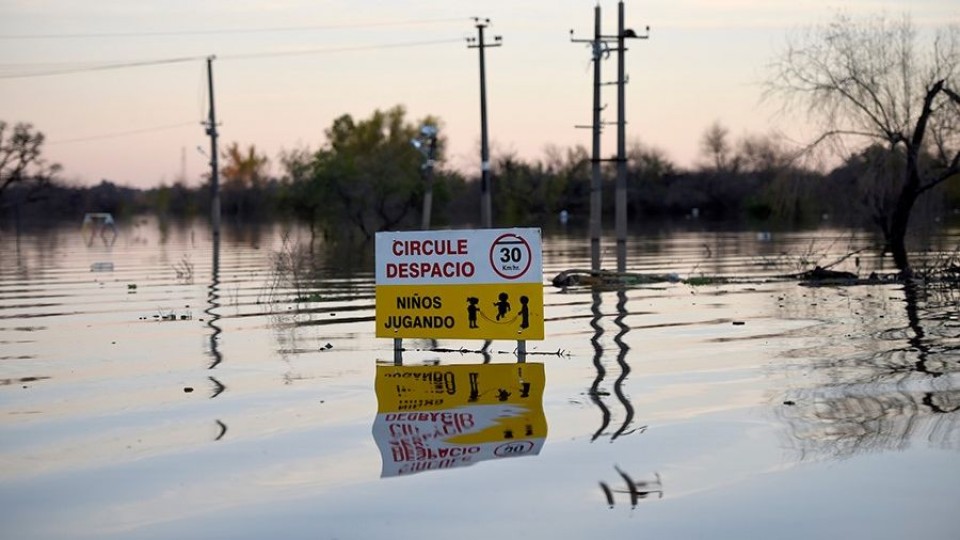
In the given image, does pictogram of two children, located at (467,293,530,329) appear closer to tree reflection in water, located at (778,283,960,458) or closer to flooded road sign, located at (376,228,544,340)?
flooded road sign, located at (376,228,544,340)

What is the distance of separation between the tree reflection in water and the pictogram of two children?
119 inches

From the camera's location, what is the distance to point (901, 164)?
31.9 metres

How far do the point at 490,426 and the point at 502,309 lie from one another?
3905 millimetres

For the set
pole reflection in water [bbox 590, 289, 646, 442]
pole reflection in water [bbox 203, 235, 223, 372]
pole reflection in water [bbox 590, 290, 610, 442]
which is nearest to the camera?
pole reflection in water [bbox 590, 289, 646, 442]

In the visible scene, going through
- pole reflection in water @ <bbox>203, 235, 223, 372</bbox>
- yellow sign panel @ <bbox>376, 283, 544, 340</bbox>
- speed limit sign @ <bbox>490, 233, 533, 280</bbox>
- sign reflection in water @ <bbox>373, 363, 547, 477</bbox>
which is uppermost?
speed limit sign @ <bbox>490, 233, 533, 280</bbox>

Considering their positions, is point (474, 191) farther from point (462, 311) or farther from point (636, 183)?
point (462, 311)

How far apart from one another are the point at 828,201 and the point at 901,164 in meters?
2.64

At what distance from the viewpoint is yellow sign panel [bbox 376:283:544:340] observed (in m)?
13.8

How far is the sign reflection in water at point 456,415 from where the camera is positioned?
8992 mm

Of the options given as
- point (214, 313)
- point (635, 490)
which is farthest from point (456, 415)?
point (214, 313)

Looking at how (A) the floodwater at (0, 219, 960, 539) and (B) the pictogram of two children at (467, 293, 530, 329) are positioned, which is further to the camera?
(B) the pictogram of two children at (467, 293, 530, 329)

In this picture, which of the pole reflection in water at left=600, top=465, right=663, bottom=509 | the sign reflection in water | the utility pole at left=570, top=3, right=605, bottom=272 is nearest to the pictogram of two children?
the sign reflection in water

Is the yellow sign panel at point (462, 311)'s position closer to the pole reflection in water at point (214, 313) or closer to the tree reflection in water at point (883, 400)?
the pole reflection in water at point (214, 313)

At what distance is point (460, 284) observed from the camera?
14.0 m
